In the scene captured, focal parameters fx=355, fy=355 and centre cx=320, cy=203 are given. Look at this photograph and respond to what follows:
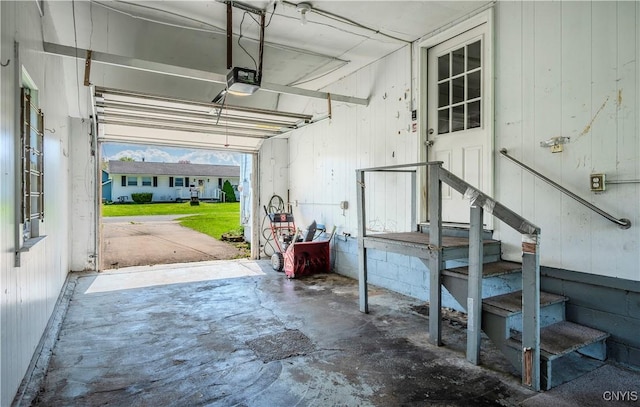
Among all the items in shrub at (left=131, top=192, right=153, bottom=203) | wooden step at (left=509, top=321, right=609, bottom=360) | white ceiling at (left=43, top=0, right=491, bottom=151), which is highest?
white ceiling at (left=43, top=0, right=491, bottom=151)

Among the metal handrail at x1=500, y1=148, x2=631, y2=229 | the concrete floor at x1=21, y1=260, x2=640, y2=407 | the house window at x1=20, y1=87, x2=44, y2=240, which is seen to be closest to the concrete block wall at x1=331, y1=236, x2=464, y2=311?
the concrete floor at x1=21, y1=260, x2=640, y2=407

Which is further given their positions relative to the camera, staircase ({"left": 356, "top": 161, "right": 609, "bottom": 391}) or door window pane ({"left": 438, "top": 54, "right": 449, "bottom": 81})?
door window pane ({"left": 438, "top": 54, "right": 449, "bottom": 81})

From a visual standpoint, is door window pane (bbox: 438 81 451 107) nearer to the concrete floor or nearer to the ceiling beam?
the ceiling beam

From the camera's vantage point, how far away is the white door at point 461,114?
385 centimetres

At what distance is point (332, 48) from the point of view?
16.0ft

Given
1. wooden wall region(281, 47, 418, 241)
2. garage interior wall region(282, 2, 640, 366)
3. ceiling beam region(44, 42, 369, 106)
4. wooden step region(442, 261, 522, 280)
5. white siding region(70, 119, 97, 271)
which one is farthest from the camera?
white siding region(70, 119, 97, 271)

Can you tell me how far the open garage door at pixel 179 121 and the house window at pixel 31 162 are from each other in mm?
1023

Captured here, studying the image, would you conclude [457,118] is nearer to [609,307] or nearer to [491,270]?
[491,270]

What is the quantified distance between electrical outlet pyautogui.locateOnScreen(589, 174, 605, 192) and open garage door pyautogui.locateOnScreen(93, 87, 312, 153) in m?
3.55

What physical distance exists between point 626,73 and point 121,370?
4.49 meters

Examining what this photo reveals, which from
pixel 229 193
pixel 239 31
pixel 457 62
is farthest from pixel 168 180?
pixel 457 62

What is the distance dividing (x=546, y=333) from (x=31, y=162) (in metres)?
4.29

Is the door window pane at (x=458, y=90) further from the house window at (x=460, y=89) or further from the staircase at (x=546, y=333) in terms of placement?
the staircase at (x=546, y=333)

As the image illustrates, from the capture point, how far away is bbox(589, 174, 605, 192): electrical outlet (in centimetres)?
285
